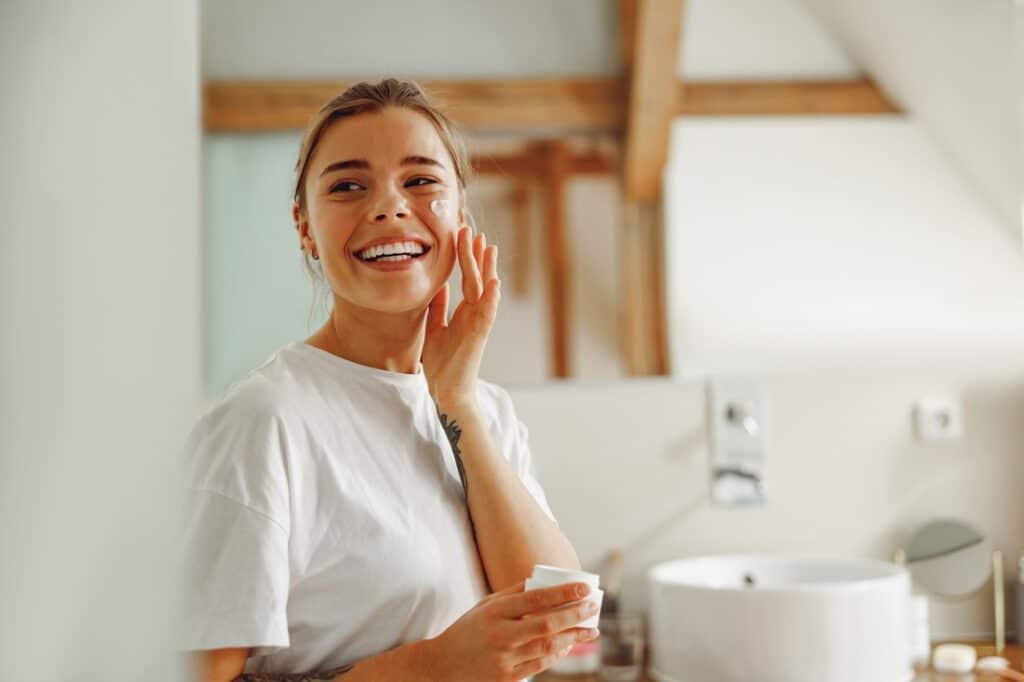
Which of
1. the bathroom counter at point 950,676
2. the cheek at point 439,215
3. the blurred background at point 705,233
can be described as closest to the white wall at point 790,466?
the blurred background at point 705,233

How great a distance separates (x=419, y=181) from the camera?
74 cm

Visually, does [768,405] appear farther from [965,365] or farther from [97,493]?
[97,493]

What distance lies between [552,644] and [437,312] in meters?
0.28

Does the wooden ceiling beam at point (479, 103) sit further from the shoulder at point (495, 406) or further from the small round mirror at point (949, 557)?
the shoulder at point (495, 406)

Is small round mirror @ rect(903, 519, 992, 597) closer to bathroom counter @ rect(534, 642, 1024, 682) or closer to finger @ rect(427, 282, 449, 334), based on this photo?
bathroom counter @ rect(534, 642, 1024, 682)

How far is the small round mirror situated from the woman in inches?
33.6

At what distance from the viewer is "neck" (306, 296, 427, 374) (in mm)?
741

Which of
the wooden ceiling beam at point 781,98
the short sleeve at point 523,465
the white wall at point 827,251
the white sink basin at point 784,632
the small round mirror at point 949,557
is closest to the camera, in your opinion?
the short sleeve at point 523,465

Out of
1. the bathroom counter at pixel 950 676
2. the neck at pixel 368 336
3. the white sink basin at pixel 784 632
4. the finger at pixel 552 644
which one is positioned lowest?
the bathroom counter at pixel 950 676

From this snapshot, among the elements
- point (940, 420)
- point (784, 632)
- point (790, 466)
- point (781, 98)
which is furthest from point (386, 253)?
point (781, 98)

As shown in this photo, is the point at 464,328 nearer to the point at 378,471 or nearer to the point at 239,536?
the point at 378,471

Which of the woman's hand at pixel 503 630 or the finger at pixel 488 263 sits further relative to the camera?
the finger at pixel 488 263

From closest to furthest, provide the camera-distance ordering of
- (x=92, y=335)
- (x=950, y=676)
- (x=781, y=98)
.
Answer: (x=92, y=335) → (x=950, y=676) → (x=781, y=98)

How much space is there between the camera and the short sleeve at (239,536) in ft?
1.87
